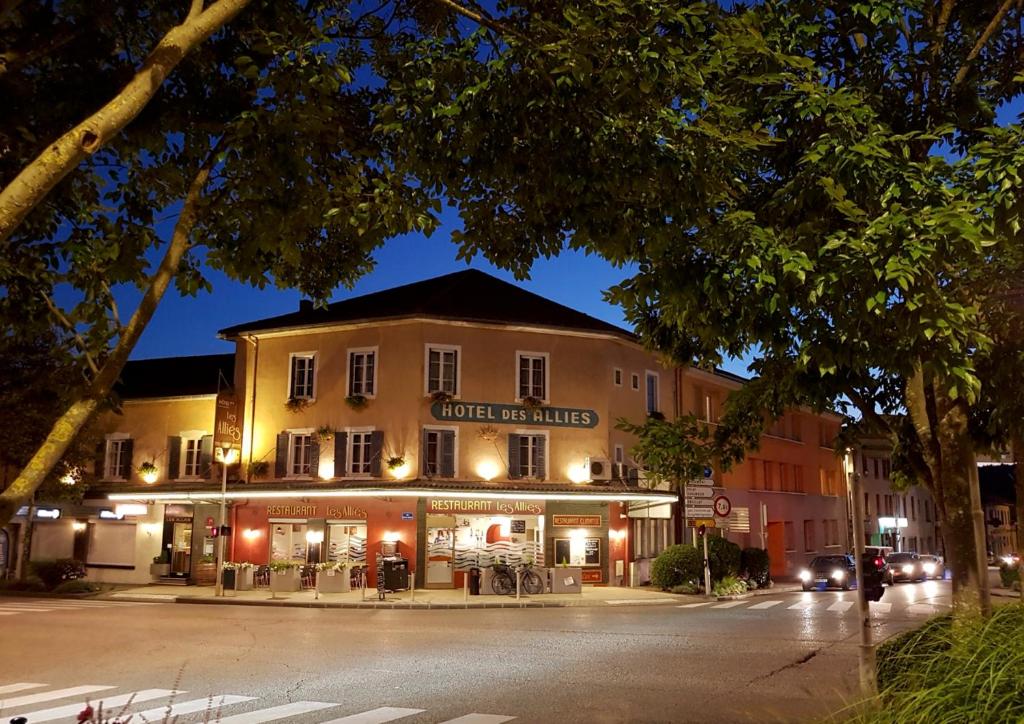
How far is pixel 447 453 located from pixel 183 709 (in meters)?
21.0

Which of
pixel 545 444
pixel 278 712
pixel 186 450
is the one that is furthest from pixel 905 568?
pixel 278 712

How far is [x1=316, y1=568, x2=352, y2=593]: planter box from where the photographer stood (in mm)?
27844

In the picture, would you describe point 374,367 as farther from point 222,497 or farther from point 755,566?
point 755,566

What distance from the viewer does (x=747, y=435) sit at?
33.5 ft

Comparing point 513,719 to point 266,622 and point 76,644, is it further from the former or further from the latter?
point 266,622

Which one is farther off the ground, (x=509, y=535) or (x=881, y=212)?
(x=881, y=212)

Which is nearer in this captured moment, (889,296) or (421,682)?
(889,296)

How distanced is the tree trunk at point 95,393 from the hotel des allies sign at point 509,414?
24.5 meters

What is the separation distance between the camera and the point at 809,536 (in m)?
50.0

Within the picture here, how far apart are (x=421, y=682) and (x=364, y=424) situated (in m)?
20.2

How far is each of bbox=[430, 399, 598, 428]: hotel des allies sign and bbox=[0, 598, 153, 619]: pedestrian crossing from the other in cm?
1083

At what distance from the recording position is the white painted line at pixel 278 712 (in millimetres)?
9391

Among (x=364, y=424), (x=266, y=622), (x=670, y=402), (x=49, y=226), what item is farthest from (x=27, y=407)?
(x=49, y=226)

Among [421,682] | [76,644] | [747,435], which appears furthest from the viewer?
[76,644]
